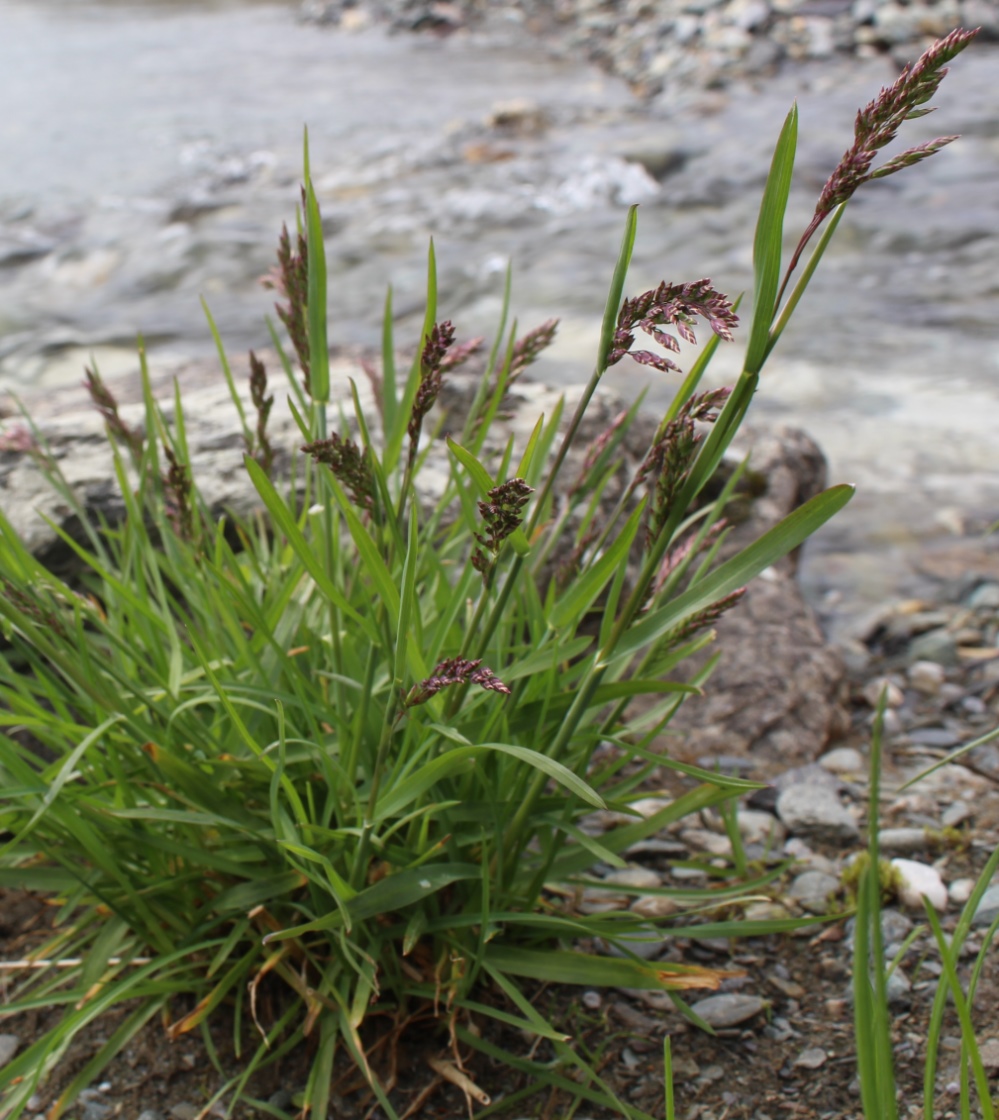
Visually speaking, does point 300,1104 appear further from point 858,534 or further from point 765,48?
point 765,48

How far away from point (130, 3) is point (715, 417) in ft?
77.2

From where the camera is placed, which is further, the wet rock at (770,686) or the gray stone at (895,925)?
the wet rock at (770,686)

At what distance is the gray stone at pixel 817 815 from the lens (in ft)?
7.52

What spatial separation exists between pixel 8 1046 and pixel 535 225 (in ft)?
27.0

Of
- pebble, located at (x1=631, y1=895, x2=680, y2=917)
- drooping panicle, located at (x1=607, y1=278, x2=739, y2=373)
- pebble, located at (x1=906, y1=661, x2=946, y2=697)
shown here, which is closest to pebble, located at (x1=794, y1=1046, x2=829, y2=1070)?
pebble, located at (x1=631, y1=895, x2=680, y2=917)

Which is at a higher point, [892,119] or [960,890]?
[892,119]

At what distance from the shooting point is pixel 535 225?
909 cm

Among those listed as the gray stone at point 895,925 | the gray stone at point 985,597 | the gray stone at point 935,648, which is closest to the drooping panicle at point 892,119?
the gray stone at point 895,925

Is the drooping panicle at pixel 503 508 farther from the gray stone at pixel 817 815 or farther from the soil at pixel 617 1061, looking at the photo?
the gray stone at pixel 817 815

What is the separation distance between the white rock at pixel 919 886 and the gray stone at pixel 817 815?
0.18 m

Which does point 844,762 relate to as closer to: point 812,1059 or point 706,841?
point 706,841

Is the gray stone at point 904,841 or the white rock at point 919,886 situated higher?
the white rock at point 919,886

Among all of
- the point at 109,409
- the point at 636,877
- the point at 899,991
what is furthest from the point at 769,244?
the point at 636,877

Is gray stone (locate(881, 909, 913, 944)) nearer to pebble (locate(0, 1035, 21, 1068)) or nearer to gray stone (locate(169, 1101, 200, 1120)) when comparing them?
gray stone (locate(169, 1101, 200, 1120))
